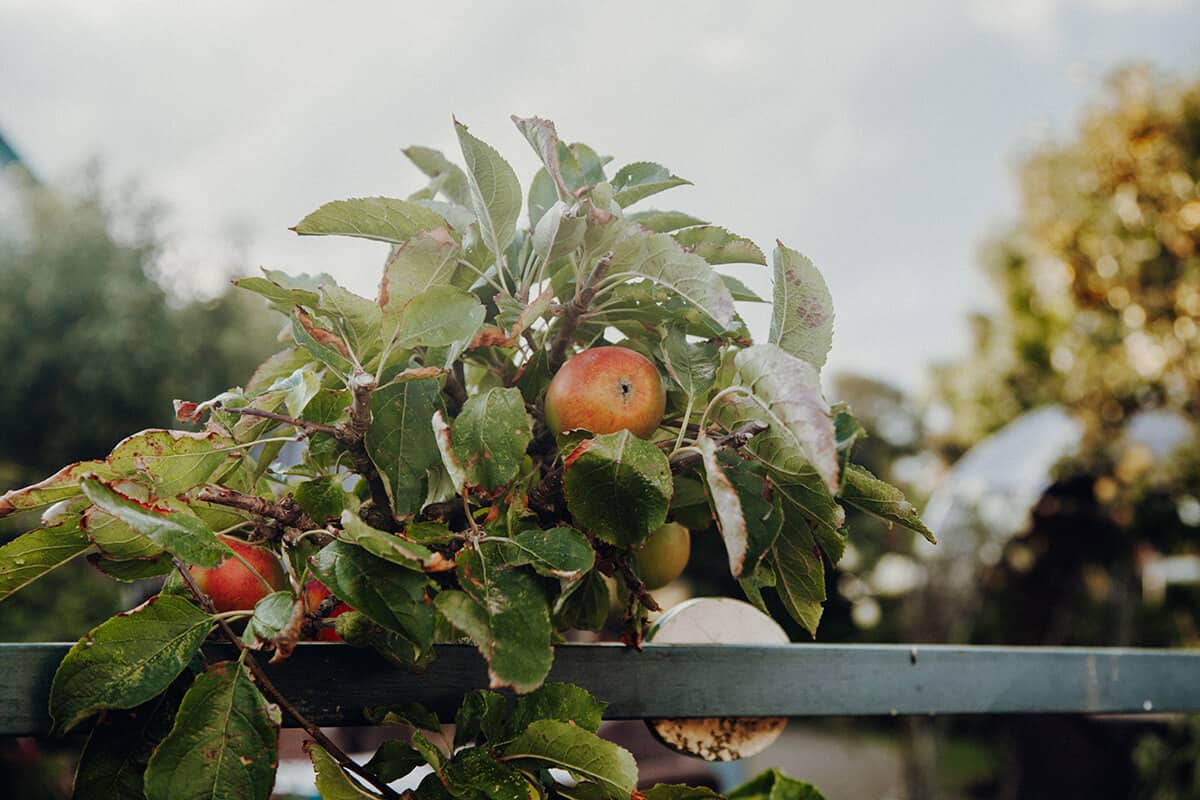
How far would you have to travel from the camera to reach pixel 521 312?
52cm

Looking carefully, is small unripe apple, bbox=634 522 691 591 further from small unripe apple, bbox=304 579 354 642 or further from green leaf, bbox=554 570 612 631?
small unripe apple, bbox=304 579 354 642

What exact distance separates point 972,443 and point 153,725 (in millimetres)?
9466

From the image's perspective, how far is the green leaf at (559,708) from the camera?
511 mm

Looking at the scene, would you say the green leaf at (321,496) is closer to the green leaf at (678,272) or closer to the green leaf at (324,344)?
the green leaf at (324,344)

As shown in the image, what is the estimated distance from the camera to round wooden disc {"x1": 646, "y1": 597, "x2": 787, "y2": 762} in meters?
0.71

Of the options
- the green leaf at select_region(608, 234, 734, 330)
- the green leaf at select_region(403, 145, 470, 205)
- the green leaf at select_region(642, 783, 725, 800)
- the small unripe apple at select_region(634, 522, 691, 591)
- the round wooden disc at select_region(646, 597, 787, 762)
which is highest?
the green leaf at select_region(403, 145, 470, 205)

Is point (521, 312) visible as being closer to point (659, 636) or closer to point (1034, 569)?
point (659, 636)

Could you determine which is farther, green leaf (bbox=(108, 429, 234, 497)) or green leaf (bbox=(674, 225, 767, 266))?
green leaf (bbox=(674, 225, 767, 266))

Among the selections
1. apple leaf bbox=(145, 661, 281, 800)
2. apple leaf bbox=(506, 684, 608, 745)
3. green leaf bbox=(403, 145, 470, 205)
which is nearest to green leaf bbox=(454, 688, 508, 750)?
apple leaf bbox=(506, 684, 608, 745)

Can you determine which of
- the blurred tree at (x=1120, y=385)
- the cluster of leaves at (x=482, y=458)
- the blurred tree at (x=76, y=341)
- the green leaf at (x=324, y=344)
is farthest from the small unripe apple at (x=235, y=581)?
the blurred tree at (x=76, y=341)

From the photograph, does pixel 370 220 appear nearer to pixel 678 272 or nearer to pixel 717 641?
pixel 678 272

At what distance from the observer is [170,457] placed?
48cm

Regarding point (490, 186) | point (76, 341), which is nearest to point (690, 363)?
point (490, 186)

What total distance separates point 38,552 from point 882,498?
466 mm
